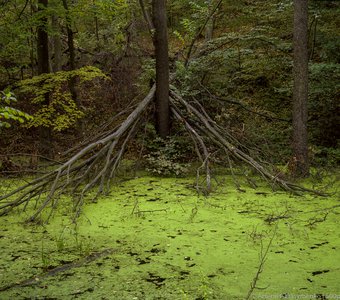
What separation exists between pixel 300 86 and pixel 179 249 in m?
4.34

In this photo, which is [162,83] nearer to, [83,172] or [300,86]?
[83,172]

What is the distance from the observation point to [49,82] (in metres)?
8.74

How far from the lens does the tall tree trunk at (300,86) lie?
7.03m

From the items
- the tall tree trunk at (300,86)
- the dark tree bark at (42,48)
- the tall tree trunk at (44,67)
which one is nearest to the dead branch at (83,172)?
the tall tree trunk at (44,67)

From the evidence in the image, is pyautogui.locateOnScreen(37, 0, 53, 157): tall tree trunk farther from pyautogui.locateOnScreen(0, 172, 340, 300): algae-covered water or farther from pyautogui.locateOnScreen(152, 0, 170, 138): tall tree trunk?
pyautogui.locateOnScreen(0, 172, 340, 300): algae-covered water

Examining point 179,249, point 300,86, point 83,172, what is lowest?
point 179,249

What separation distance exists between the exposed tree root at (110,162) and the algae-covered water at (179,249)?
0.87 ft

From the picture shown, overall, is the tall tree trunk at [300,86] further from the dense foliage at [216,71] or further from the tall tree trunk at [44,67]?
the tall tree trunk at [44,67]

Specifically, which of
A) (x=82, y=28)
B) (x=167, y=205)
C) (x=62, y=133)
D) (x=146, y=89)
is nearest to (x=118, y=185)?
(x=167, y=205)

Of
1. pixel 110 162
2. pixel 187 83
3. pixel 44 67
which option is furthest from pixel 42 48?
pixel 110 162

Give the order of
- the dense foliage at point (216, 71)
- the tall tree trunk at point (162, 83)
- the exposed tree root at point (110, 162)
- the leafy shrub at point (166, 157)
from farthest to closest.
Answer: the dense foliage at point (216, 71) → the tall tree trunk at point (162, 83) → the leafy shrub at point (166, 157) → the exposed tree root at point (110, 162)

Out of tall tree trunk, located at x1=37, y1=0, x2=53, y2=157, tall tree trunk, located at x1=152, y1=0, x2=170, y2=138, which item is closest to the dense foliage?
tall tree trunk, located at x1=37, y1=0, x2=53, y2=157

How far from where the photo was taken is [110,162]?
6824 mm

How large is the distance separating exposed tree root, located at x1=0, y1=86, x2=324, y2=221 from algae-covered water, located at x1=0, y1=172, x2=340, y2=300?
26 centimetres
